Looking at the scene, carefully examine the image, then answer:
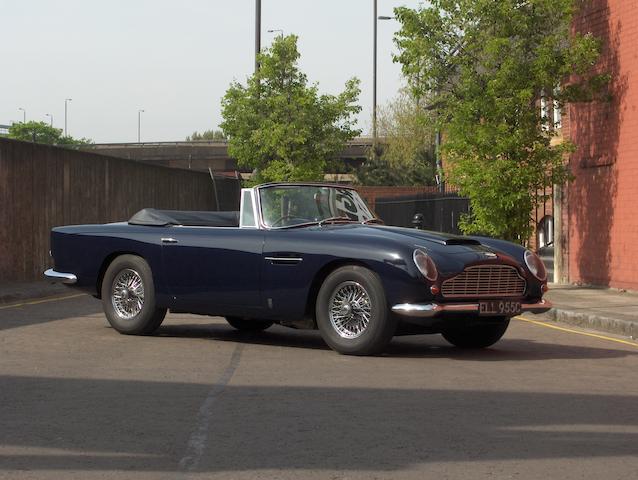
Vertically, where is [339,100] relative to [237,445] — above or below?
above

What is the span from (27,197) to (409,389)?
14284mm

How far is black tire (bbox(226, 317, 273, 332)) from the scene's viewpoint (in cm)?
1283

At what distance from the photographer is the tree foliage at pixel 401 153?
7131 centimetres

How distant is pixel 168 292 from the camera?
11891 millimetres

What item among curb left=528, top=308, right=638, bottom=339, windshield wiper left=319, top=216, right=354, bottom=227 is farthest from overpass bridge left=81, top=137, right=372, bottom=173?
windshield wiper left=319, top=216, right=354, bottom=227

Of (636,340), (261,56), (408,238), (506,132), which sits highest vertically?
(261,56)

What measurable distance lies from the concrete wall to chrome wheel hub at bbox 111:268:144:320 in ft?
28.3

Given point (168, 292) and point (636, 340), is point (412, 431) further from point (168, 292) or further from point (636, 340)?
point (636, 340)

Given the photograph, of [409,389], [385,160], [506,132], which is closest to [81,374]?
[409,389]

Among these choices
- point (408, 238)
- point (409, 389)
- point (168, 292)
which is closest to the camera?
point (409, 389)

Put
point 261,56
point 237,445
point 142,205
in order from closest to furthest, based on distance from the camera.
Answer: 1. point 237,445
2. point 142,205
3. point 261,56

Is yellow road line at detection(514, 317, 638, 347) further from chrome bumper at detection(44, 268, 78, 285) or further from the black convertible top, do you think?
chrome bumper at detection(44, 268, 78, 285)

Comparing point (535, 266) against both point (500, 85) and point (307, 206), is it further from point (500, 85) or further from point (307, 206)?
point (500, 85)

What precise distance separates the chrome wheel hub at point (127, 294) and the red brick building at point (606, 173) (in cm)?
1016
